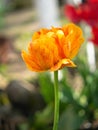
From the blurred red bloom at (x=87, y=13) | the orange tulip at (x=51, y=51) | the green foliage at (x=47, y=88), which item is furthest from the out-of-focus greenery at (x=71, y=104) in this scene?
the orange tulip at (x=51, y=51)

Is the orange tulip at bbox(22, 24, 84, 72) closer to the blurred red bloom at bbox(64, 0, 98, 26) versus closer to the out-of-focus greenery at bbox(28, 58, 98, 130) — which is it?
the out-of-focus greenery at bbox(28, 58, 98, 130)

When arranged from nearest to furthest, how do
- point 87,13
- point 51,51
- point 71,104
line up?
1. point 51,51
2. point 71,104
3. point 87,13

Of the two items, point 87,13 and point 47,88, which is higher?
point 87,13

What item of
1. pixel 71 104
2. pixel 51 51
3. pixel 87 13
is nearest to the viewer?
pixel 51 51

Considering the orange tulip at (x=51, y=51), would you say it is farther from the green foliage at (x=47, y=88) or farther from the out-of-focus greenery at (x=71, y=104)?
the green foliage at (x=47, y=88)

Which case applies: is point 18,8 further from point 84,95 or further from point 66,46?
point 66,46

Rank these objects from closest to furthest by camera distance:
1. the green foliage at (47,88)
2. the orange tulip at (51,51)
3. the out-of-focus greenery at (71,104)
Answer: the orange tulip at (51,51)
the out-of-focus greenery at (71,104)
the green foliage at (47,88)

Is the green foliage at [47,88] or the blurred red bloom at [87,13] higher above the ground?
the blurred red bloom at [87,13]

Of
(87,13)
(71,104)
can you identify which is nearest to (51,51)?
(71,104)

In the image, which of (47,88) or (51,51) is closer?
(51,51)

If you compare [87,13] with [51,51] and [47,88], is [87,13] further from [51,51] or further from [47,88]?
[51,51]
